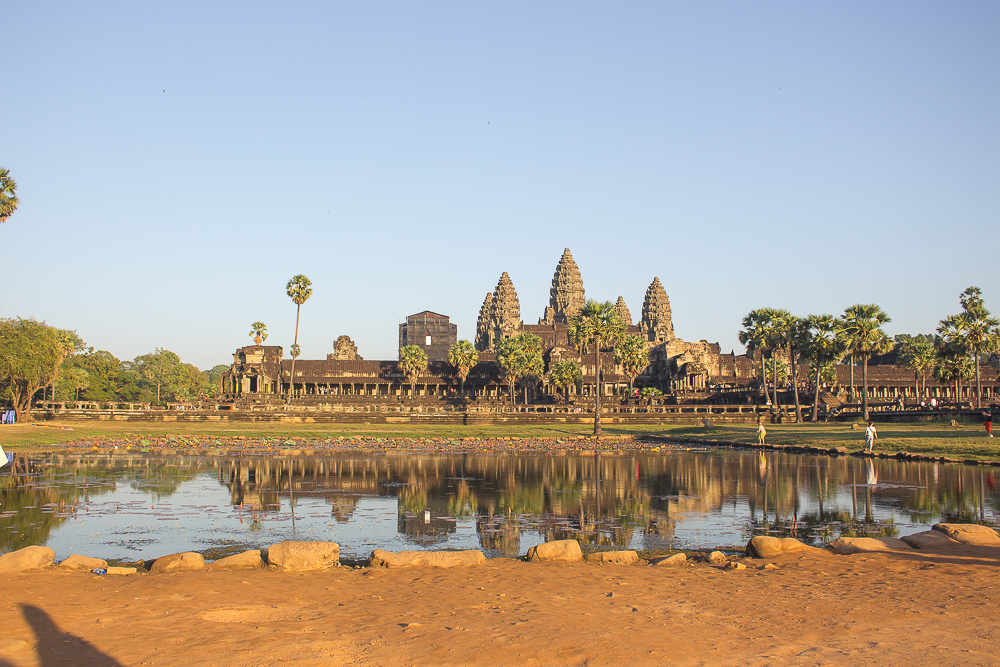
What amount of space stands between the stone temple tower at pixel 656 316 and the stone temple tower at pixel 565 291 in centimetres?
1264

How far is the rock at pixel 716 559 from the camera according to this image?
11.9 metres

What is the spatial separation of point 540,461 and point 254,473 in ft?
39.1

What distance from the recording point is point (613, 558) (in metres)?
12.1

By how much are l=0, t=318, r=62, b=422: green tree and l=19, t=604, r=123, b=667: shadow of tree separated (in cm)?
5353

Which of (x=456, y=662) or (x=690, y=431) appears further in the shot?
(x=690, y=431)

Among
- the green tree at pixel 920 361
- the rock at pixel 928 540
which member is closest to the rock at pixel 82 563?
the rock at pixel 928 540

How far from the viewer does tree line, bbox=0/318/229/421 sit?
182 ft

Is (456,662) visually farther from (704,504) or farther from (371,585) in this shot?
(704,504)

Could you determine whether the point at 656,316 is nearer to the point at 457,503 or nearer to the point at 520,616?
the point at 457,503

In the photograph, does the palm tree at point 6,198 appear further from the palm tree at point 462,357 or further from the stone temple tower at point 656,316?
the stone temple tower at point 656,316

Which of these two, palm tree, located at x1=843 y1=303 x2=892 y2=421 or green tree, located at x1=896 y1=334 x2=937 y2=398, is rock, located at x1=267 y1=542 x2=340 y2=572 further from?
green tree, located at x1=896 y1=334 x2=937 y2=398

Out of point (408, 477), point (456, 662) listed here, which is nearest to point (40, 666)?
point (456, 662)

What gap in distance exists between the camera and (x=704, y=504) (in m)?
19.4

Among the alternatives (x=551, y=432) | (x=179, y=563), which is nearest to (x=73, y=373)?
(x=551, y=432)
